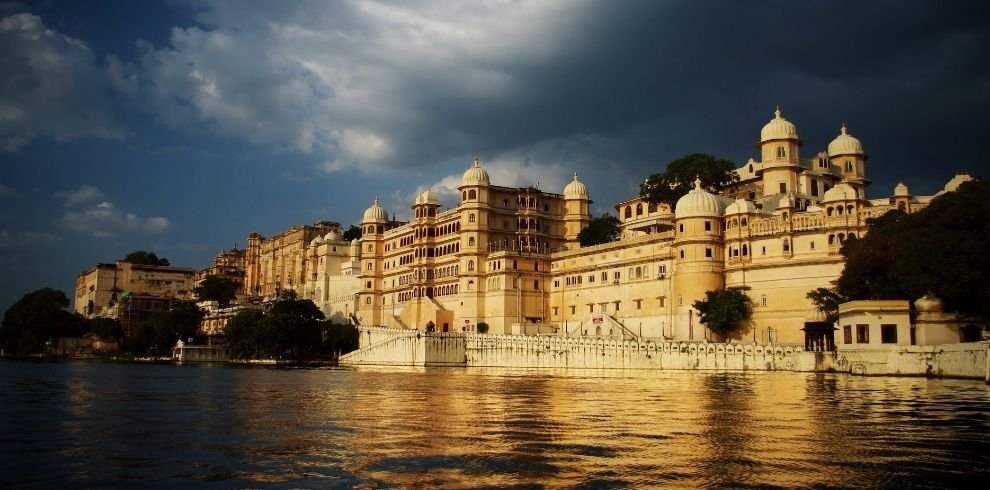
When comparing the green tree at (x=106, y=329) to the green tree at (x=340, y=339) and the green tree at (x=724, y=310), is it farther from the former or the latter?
the green tree at (x=724, y=310)

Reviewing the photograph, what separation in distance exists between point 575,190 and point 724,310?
31.0 m

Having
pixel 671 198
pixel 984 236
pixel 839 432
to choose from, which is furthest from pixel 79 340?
pixel 839 432

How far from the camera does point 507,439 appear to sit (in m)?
19.2

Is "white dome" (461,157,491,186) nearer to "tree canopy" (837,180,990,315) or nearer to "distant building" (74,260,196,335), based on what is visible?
"tree canopy" (837,180,990,315)

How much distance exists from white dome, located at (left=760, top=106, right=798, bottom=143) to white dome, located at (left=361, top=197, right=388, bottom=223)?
149 ft

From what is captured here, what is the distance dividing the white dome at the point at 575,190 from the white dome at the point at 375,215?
77.0 ft

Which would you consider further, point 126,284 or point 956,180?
point 126,284

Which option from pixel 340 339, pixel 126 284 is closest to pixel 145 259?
pixel 126 284

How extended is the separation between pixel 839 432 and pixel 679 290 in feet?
149

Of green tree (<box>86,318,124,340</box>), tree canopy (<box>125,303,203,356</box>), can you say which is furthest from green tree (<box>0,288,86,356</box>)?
tree canopy (<box>125,303,203,356</box>)

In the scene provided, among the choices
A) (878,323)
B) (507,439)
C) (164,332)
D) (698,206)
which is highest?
(698,206)

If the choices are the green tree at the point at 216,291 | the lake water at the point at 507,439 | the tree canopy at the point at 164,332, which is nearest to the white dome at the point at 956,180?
the lake water at the point at 507,439

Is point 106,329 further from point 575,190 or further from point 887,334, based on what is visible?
point 887,334

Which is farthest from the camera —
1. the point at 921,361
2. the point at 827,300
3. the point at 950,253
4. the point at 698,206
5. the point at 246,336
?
the point at 246,336
